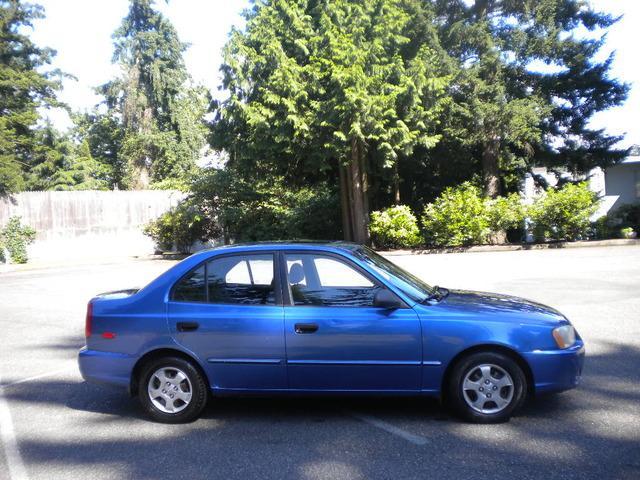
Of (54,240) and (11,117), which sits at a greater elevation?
(11,117)

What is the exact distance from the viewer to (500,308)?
190 inches

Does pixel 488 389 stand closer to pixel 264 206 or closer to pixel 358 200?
pixel 358 200

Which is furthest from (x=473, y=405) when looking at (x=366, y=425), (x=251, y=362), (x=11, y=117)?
(x=11, y=117)

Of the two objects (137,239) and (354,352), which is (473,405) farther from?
(137,239)

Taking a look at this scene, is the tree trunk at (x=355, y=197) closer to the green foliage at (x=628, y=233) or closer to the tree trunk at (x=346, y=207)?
the tree trunk at (x=346, y=207)

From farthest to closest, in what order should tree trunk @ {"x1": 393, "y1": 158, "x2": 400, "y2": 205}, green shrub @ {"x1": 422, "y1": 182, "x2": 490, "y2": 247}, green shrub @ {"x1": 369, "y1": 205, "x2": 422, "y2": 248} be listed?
tree trunk @ {"x1": 393, "y1": 158, "x2": 400, "y2": 205}, green shrub @ {"x1": 369, "y1": 205, "x2": 422, "y2": 248}, green shrub @ {"x1": 422, "y1": 182, "x2": 490, "y2": 247}

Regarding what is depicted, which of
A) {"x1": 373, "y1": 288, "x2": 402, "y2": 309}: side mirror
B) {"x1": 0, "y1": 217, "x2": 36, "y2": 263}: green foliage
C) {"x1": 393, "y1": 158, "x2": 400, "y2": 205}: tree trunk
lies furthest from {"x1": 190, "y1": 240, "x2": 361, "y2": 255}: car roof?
{"x1": 0, "y1": 217, "x2": 36, "y2": 263}: green foliage

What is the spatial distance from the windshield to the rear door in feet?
2.72

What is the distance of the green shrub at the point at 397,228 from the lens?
20.2 meters

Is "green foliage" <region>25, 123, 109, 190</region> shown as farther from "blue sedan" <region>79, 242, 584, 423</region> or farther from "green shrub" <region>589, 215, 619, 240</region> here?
"blue sedan" <region>79, 242, 584, 423</region>

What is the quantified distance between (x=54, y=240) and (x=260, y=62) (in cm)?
1269

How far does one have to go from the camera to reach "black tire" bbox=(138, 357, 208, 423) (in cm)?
482

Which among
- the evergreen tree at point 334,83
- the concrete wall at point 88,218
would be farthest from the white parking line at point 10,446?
the concrete wall at point 88,218

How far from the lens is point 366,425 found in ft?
15.5
